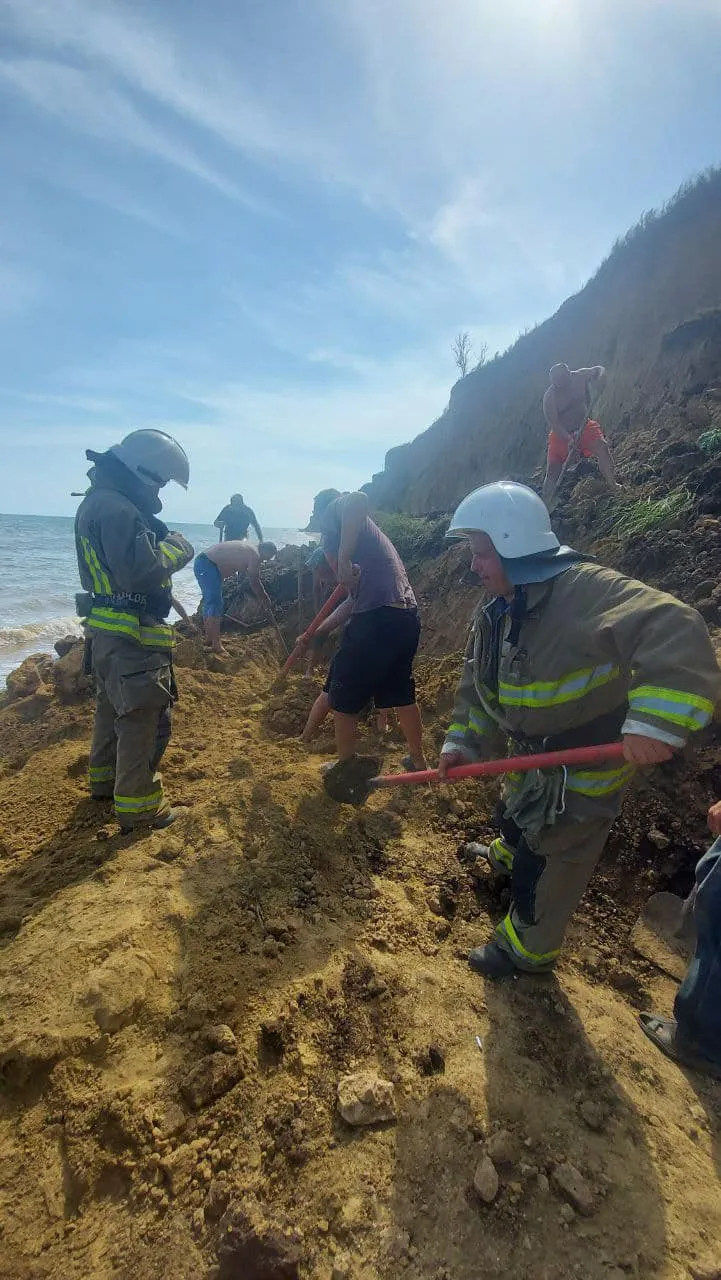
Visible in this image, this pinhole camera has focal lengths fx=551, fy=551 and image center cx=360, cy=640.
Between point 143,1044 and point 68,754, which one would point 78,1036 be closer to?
point 143,1044

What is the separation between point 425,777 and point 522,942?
723mm

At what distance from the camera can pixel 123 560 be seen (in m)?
2.85

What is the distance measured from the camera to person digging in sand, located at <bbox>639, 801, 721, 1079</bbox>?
5.75ft

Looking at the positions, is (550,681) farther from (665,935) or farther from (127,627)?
Answer: (127,627)

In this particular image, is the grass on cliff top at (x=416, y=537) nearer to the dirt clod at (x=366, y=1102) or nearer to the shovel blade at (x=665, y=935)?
the shovel blade at (x=665, y=935)

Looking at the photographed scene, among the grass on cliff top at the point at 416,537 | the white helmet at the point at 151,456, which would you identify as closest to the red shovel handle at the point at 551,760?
the white helmet at the point at 151,456

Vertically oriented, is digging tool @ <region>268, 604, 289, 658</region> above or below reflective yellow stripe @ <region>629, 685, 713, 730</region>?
below

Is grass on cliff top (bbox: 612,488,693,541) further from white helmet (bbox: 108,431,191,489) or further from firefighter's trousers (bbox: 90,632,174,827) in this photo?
firefighter's trousers (bbox: 90,632,174,827)

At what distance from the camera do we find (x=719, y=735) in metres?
2.97

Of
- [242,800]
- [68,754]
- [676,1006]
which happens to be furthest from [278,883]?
[68,754]

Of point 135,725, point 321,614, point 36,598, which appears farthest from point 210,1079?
point 36,598

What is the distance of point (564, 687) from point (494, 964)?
114 cm

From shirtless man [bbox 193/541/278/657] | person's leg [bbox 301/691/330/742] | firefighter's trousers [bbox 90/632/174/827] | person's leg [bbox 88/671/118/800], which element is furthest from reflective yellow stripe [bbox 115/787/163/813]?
shirtless man [bbox 193/541/278/657]

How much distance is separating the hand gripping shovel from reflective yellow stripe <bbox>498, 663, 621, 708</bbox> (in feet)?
0.58
